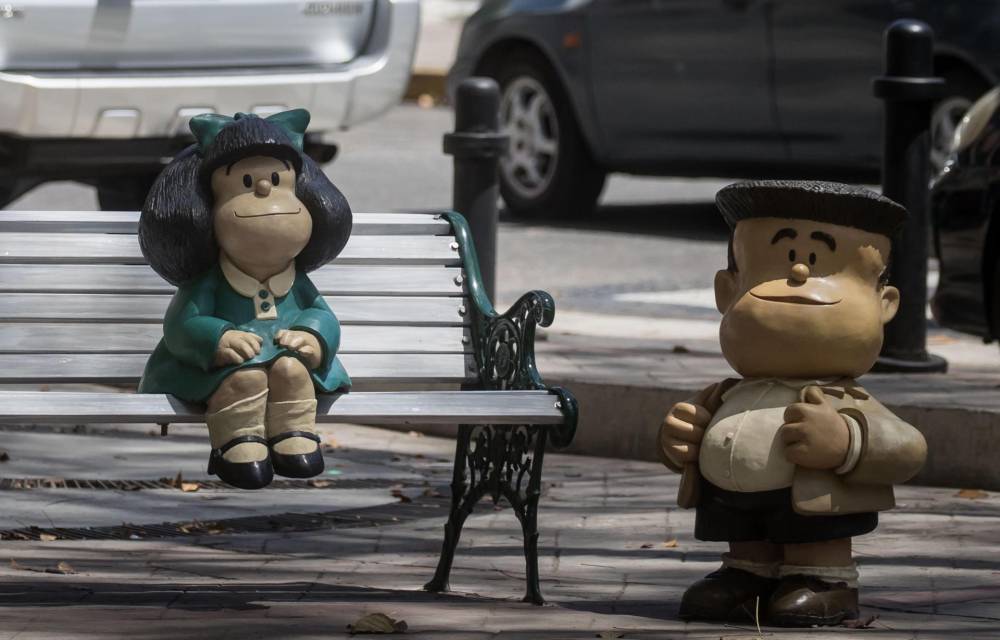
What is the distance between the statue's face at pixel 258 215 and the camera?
468cm

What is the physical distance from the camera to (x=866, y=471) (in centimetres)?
448

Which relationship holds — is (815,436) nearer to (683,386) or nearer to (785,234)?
(785,234)

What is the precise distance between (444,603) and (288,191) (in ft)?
3.08

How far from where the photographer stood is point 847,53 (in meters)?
11.1

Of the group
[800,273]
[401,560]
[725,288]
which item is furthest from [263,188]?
[401,560]

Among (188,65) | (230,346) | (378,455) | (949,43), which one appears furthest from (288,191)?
(949,43)

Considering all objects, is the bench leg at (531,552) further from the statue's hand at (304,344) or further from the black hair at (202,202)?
the black hair at (202,202)

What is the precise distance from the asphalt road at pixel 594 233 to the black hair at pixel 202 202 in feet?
14.5

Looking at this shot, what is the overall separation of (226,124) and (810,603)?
5.09ft

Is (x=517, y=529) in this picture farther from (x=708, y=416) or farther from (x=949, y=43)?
(x=949, y=43)

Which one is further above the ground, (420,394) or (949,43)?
(949,43)

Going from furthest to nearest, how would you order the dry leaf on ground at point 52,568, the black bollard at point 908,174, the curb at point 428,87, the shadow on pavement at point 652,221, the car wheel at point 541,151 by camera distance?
the curb at point 428,87 < the car wheel at point 541,151 < the shadow on pavement at point 652,221 < the black bollard at point 908,174 < the dry leaf on ground at point 52,568

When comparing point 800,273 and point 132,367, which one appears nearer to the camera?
point 800,273

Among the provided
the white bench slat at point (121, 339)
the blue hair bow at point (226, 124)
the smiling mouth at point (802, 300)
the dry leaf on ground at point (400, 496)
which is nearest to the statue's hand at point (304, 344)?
the blue hair bow at point (226, 124)
